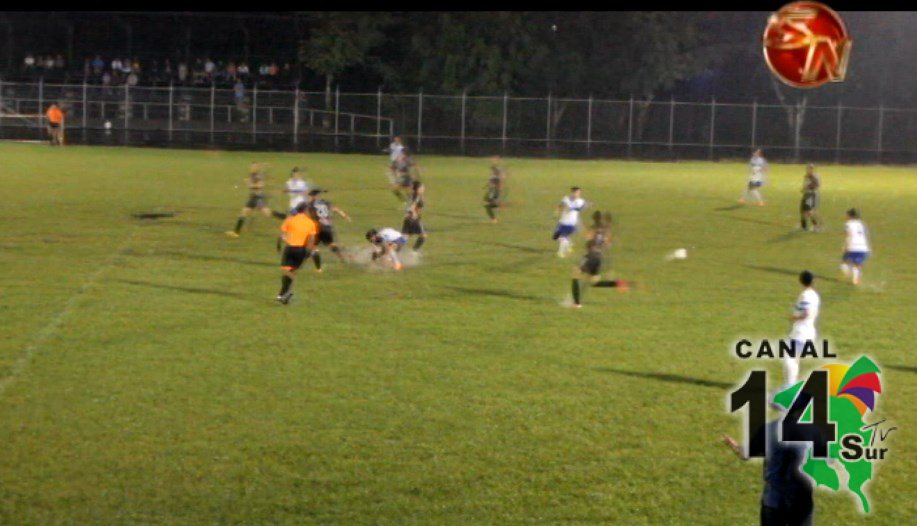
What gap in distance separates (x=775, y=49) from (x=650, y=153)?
59578 millimetres

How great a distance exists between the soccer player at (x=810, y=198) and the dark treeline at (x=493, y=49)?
37.5m

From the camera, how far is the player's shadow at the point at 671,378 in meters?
15.7

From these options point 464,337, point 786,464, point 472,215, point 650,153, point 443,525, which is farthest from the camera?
point 650,153

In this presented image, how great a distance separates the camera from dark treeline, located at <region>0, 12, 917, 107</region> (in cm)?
6912

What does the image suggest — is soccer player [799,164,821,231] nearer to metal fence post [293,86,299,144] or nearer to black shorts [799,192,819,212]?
black shorts [799,192,819,212]

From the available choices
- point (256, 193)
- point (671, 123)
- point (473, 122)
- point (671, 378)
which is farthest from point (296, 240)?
point (671, 123)

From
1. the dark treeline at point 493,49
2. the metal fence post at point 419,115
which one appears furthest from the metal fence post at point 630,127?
the metal fence post at point 419,115

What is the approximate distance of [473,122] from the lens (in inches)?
2717

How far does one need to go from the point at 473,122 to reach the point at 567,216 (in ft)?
143

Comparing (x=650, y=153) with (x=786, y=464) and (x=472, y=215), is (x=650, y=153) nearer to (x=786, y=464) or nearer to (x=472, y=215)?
(x=472, y=215)

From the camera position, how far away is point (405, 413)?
13891 mm

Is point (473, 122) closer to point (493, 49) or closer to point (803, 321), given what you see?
point (493, 49)

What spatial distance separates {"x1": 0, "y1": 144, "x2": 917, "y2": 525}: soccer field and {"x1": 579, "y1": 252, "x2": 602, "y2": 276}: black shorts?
0.81m

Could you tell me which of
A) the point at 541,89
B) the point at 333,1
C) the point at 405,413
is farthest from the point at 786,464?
the point at 541,89
